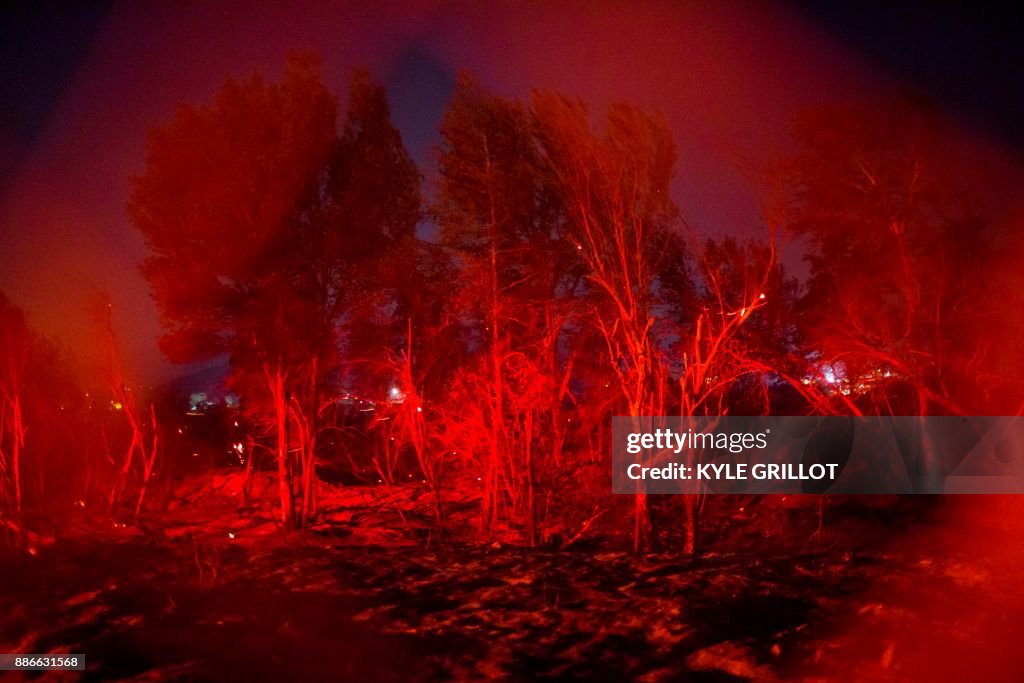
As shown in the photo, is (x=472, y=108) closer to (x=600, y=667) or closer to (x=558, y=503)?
(x=558, y=503)

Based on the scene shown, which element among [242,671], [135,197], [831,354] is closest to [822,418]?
[831,354]

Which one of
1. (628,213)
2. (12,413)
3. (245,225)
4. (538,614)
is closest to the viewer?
(538,614)

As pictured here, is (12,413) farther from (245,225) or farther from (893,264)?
(893,264)

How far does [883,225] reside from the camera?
14156 mm

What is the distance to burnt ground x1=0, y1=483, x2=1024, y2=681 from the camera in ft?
19.7

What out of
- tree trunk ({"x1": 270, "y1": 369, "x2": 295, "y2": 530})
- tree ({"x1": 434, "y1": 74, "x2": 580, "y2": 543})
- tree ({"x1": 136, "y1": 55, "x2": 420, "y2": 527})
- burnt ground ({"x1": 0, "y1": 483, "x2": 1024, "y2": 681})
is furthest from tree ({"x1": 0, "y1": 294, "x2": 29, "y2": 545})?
tree ({"x1": 434, "y1": 74, "x2": 580, "y2": 543})

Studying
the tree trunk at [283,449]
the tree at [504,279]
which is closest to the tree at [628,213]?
the tree at [504,279]

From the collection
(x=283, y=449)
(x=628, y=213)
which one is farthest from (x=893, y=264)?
(x=283, y=449)

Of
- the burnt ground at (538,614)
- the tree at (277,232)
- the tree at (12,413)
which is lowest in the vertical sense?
the burnt ground at (538,614)

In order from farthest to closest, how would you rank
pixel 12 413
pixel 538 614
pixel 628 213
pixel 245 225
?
pixel 245 225, pixel 12 413, pixel 628 213, pixel 538 614

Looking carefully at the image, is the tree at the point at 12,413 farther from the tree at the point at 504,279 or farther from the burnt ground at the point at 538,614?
the tree at the point at 504,279

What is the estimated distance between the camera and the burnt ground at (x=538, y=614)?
599 centimetres

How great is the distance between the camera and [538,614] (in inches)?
300

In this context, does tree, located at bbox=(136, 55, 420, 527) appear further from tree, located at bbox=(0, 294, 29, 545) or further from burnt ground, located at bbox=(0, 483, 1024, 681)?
burnt ground, located at bbox=(0, 483, 1024, 681)
